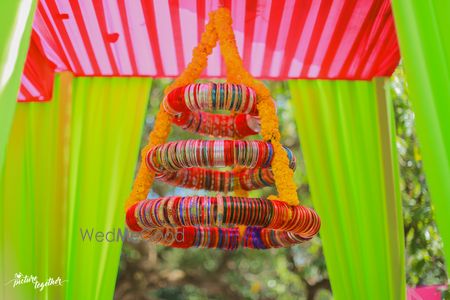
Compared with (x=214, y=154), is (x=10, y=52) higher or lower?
higher

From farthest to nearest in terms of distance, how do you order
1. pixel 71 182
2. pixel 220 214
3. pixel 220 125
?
pixel 71 182, pixel 220 125, pixel 220 214

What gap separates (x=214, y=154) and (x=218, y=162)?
0.04m

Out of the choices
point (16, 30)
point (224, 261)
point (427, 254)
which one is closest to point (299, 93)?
point (427, 254)

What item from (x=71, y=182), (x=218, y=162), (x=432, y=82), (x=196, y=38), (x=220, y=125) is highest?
(x=196, y=38)

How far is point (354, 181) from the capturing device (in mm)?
3646

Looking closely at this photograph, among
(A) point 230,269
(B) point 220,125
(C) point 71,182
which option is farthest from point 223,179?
(A) point 230,269

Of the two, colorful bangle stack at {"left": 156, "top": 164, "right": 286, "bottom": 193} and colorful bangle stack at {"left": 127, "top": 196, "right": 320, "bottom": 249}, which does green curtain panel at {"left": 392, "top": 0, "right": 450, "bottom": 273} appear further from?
colorful bangle stack at {"left": 156, "top": 164, "right": 286, "bottom": 193}

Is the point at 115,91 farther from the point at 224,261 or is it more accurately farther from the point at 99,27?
the point at 224,261

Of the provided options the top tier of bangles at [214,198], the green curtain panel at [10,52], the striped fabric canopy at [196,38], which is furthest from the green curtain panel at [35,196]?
the green curtain panel at [10,52]

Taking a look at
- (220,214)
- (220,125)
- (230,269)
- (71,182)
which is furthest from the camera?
(230,269)

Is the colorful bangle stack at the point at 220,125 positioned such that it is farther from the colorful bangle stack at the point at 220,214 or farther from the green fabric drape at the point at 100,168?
the green fabric drape at the point at 100,168

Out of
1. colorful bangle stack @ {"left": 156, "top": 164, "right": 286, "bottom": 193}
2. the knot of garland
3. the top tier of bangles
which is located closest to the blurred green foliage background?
colorful bangle stack @ {"left": 156, "top": 164, "right": 286, "bottom": 193}

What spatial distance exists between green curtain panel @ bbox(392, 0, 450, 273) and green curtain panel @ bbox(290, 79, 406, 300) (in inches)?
77.5

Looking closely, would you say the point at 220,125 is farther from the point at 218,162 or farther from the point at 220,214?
the point at 220,214
